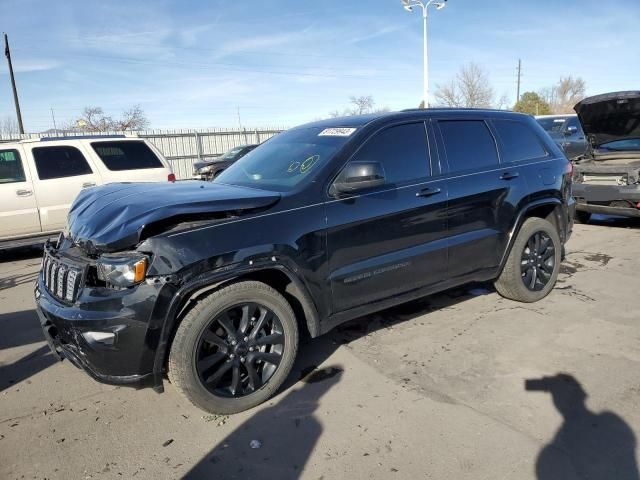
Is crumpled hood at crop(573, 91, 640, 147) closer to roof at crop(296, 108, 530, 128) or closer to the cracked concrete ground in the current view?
roof at crop(296, 108, 530, 128)

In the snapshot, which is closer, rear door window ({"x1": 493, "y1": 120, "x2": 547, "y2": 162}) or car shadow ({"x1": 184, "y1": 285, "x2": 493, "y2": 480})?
car shadow ({"x1": 184, "y1": 285, "x2": 493, "y2": 480})

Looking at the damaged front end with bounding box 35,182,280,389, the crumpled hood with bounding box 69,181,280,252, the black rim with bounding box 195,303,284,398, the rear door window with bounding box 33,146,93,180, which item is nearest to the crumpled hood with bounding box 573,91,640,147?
the crumpled hood with bounding box 69,181,280,252

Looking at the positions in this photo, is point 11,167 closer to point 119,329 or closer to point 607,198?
point 119,329

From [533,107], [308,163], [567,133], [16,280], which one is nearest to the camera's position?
[308,163]

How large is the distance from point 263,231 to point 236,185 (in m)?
0.93

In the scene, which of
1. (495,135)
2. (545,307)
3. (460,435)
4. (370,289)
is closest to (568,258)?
(545,307)

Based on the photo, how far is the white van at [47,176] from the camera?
7547 millimetres

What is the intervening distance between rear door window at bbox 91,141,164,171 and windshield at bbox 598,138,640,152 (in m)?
8.06

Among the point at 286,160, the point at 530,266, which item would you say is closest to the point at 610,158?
the point at 530,266

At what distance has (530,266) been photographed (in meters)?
4.80

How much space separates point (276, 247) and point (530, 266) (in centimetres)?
291

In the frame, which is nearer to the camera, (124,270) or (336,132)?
(124,270)

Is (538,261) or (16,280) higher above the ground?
(538,261)

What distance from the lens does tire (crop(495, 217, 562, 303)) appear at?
4633mm
